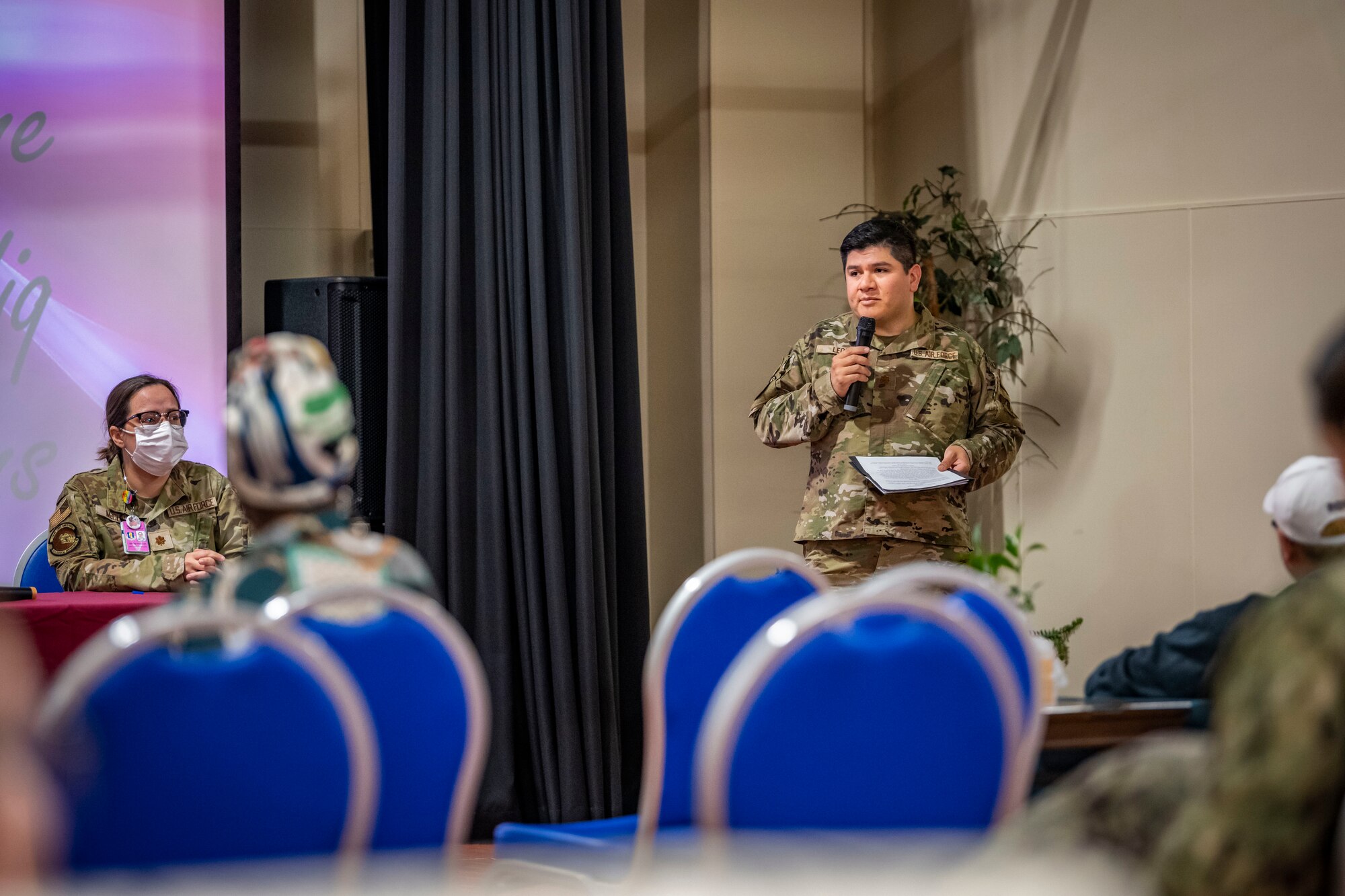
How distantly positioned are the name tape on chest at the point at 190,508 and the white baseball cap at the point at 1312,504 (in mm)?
2815

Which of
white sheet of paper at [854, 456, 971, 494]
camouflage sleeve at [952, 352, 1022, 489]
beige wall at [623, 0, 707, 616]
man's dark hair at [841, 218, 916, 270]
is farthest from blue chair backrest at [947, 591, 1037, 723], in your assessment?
beige wall at [623, 0, 707, 616]

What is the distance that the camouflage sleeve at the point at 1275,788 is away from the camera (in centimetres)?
96

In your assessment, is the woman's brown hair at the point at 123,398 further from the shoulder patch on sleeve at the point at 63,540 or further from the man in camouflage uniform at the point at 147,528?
the shoulder patch on sleeve at the point at 63,540

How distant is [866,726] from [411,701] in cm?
61

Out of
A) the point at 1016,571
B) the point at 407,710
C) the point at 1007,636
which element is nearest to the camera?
the point at 407,710

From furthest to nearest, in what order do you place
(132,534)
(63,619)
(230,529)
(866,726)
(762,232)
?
(762,232) → (230,529) → (132,534) → (63,619) → (866,726)

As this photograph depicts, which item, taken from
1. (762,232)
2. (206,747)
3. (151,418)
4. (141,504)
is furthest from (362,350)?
(206,747)

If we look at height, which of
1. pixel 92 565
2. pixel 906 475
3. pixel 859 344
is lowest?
pixel 92 565

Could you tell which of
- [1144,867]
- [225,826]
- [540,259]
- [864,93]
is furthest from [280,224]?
[1144,867]

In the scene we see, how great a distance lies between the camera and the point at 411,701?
169 centimetres

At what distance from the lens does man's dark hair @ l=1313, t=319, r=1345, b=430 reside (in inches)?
46.0

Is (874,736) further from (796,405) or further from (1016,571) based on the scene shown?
(1016,571)

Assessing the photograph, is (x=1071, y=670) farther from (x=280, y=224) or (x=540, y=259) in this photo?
(x=280, y=224)

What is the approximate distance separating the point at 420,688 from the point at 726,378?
3.37 metres
